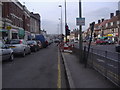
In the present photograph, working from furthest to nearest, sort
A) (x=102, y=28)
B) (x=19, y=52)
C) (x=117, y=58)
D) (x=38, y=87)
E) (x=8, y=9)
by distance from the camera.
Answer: (x=102, y=28) → (x=8, y=9) → (x=19, y=52) → (x=38, y=87) → (x=117, y=58)

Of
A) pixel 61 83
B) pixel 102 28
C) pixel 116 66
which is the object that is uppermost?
pixel 102 28

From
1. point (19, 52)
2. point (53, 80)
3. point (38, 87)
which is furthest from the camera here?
point (19, 52)

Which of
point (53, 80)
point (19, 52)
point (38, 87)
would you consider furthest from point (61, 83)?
point (19, 52)

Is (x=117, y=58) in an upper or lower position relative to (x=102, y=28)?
lower

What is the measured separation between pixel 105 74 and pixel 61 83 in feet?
5.69

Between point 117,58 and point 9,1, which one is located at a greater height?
point 9,1

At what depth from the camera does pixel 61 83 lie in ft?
24.7

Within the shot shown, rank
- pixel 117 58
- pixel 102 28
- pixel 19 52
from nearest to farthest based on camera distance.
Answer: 1. pixel 117 58
2. pixel 19 52
3. pixel 102 28

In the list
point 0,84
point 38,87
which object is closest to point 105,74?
point 38,87

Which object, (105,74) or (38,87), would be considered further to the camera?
(105,74)

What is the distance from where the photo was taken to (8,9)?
132ft

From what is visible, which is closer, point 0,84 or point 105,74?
point 0,84

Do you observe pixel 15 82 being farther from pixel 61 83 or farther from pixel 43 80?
pixel 61 83

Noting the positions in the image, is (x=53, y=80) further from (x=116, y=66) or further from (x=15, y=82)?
(x=116, y=66)
